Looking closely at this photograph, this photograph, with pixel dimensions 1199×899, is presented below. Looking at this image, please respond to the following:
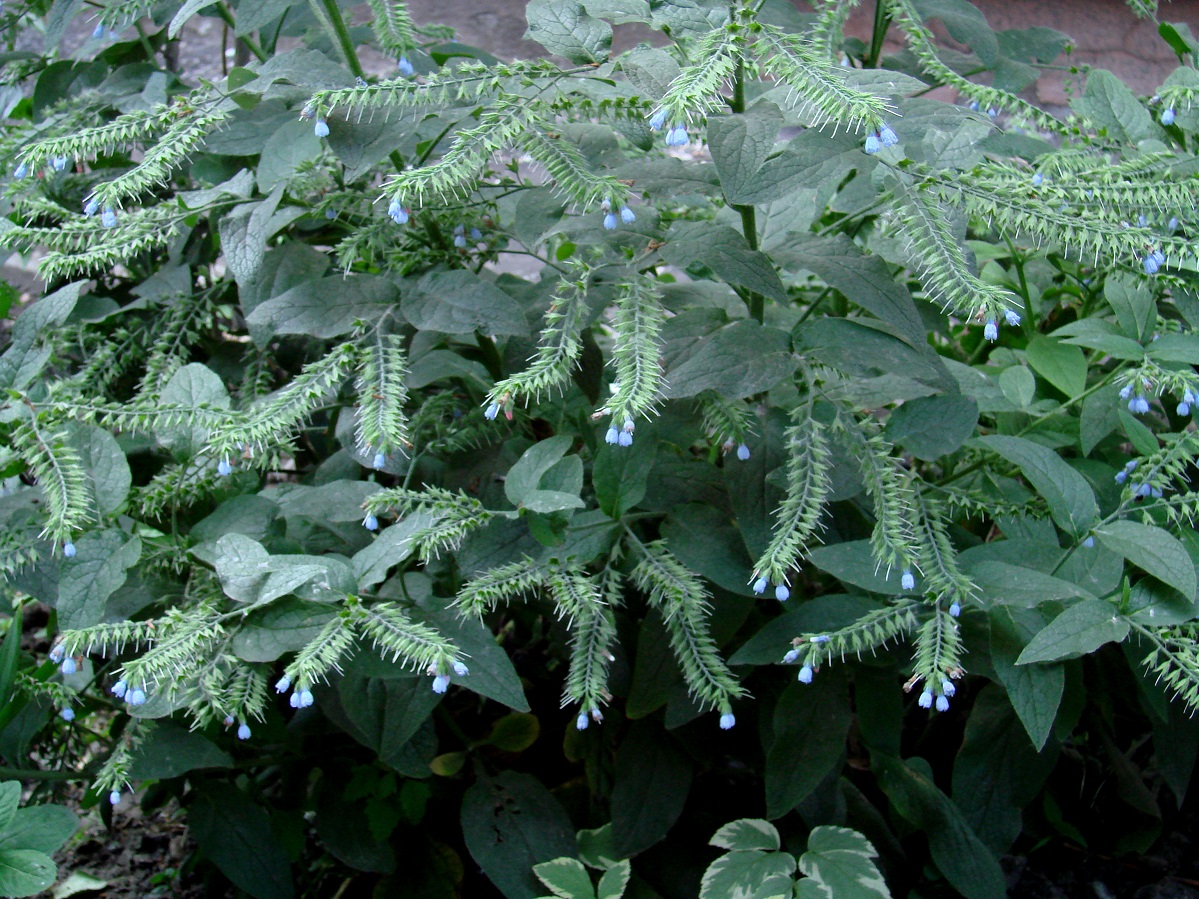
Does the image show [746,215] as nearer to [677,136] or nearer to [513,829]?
[677,136]

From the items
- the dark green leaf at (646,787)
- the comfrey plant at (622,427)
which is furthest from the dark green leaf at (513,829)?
the dark green leaf at (646,787)

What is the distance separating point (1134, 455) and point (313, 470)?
1.49 meters

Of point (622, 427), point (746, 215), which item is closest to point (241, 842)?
point (622, 427)

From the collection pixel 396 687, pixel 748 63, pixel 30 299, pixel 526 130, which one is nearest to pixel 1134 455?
pixel 748 63

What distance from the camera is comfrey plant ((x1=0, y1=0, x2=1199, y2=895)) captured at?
1.29 m

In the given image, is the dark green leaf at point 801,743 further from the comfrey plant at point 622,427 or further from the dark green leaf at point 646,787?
the dark green leaf at point 646,787

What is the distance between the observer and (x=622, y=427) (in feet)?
3.84

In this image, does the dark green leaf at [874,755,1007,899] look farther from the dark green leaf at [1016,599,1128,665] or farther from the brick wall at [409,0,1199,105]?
the brick wall at [409,0,1199,105]

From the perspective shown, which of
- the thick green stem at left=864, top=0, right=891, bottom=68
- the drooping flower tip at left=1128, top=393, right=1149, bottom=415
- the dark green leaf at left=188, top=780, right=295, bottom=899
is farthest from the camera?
the thick green stem at left=864, top=0, right=891, bottom=68

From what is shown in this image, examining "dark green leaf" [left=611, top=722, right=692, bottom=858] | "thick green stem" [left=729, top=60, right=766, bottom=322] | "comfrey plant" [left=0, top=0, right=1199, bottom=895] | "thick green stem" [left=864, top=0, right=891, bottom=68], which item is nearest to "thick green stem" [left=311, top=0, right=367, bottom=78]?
"comfrey plant" [left=0, top=0, right=1199, bottom=895]

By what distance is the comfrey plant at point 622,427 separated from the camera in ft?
4.24

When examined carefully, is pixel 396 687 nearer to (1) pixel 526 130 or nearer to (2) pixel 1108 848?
(1) pixel 526 130

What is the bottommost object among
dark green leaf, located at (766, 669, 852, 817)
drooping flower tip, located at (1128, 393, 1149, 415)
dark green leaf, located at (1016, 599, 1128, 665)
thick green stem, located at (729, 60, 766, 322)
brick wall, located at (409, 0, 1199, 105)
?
brick wall, located at (409, 0, 1199, 105)

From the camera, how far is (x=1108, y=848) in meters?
1.94
